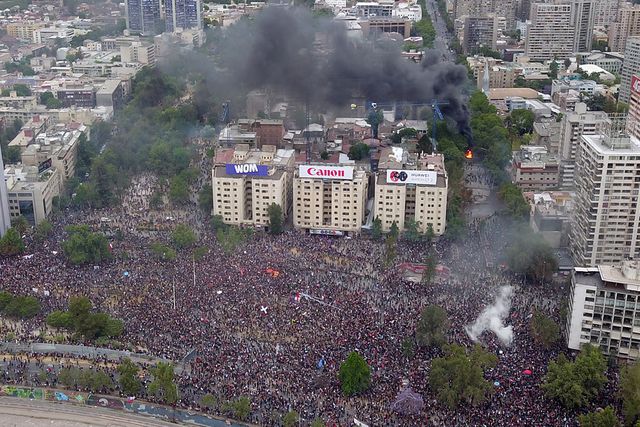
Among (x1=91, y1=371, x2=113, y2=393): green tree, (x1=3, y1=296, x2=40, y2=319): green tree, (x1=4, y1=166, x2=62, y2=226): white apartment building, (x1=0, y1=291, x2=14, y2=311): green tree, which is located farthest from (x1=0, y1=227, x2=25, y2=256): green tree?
(x1=91, y1=371, x2=113, y2=393): green tree

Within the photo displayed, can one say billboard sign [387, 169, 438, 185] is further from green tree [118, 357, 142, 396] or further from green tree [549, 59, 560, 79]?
green tree [549, 59, 560, 79]

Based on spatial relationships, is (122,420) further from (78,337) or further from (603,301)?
(603,301)

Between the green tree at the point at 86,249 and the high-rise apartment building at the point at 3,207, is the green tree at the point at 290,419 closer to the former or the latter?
the green tree at the point at 86,249

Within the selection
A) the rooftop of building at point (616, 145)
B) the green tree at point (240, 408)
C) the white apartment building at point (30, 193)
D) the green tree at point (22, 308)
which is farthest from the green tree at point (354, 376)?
the white apartment building at point (30, 193)

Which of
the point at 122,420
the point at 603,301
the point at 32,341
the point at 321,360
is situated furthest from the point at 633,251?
the point at 32,341

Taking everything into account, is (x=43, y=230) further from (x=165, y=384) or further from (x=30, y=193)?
(x=165, y=384)

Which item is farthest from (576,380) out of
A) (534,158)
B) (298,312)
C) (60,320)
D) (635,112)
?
(635,112)
